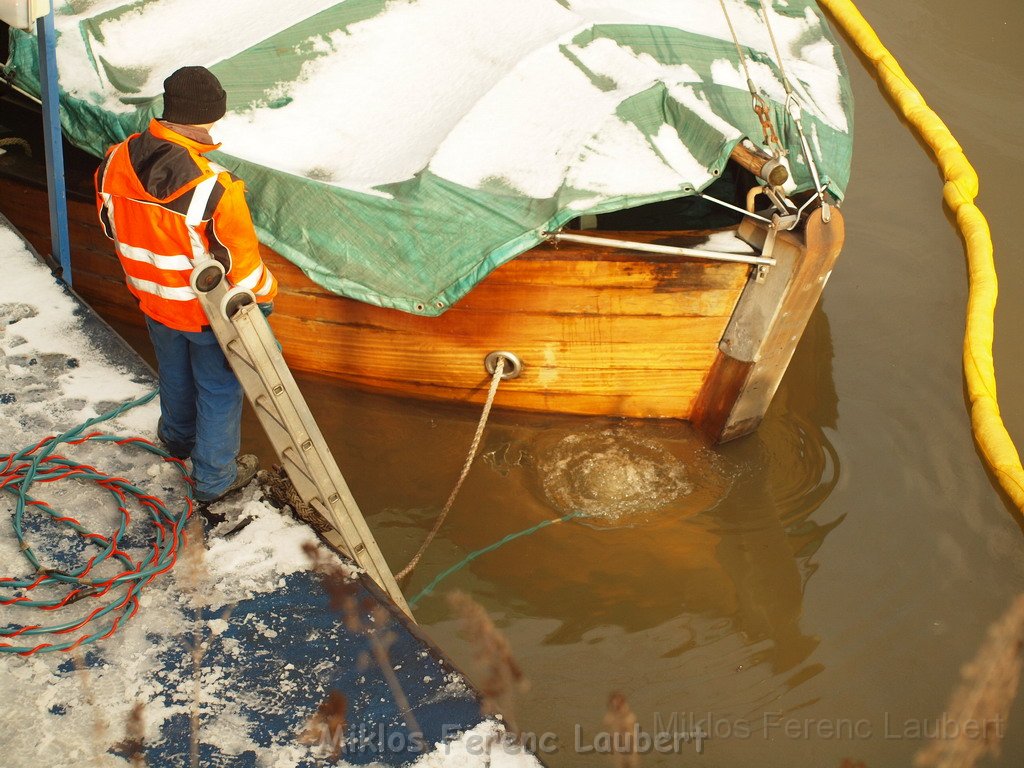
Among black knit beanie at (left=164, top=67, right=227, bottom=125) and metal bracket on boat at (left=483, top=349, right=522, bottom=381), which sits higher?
black knit beanie at (left=164, top=67, right=227, bottom=125)

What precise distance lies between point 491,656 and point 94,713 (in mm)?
1610

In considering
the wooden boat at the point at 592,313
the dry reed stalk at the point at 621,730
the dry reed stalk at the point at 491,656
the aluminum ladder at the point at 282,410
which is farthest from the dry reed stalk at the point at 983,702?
the aluminum ladder at the point at 282,410

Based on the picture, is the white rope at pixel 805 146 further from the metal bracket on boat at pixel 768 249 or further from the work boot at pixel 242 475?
the work boot at pixel 242 475

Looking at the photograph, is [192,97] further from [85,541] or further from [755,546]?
Result: [755,546]

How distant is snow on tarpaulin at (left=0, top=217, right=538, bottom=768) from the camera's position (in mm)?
2689

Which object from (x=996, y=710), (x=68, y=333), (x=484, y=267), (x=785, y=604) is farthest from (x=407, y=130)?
(x=996, y=710)

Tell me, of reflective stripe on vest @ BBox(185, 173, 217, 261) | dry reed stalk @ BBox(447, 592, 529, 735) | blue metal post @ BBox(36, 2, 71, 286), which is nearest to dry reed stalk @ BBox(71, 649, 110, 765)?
reflective stripe on vest @ BBox(185, 173, 217, 261)

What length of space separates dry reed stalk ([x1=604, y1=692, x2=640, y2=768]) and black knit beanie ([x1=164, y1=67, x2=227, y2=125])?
253cm

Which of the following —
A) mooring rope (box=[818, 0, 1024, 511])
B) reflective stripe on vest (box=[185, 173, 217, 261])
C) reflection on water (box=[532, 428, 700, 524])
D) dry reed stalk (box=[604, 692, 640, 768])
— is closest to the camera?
reflective stripe on vest (box=[185, 173, 217, 261])

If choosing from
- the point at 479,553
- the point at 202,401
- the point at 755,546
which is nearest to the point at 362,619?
the point at 202,401

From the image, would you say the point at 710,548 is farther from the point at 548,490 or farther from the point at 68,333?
the point at 68,333

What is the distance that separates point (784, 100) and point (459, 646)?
2.80m

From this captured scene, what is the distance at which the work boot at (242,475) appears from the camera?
3375 mm

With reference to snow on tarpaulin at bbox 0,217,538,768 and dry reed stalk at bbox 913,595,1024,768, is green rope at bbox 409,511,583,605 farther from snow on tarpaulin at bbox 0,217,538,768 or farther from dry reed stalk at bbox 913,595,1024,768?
dry reed stalk at bbox 913,595,1024,768
